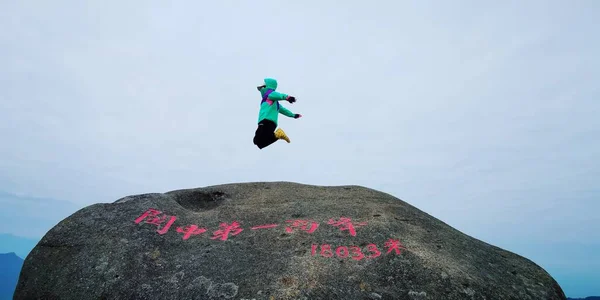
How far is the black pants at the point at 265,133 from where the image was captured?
434 inches

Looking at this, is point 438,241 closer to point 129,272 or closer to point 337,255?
point 337,255

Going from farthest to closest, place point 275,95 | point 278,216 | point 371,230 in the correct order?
point 275,95
point 278,216
point 371,230

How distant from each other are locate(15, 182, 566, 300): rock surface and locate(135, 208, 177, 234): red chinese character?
0.07 feet

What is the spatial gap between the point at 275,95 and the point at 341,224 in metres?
4.15

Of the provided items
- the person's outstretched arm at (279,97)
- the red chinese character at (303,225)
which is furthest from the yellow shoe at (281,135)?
the red chinese character at (303,225)

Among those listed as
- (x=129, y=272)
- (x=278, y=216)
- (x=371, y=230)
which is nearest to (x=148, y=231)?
(x=129, y=272)

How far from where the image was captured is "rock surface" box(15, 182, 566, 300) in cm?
700

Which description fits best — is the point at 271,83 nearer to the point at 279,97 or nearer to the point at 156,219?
the point at 279,97

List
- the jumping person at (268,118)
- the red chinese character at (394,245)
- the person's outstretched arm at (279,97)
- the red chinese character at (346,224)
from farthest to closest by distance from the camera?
1. the jumping person at (268,118)
2. the person's outstretched arm at (279,97)
3. the red chinese character at (346,224)
4. the red chinese character at (394,245)

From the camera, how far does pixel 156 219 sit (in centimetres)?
891

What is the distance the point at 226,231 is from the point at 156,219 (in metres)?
1.63

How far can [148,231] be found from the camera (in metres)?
8.45

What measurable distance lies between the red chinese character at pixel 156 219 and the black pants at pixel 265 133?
3148 mm

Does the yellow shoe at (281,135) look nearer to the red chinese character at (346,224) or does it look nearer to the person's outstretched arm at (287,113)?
the person's outstretched arm at (287,113)
